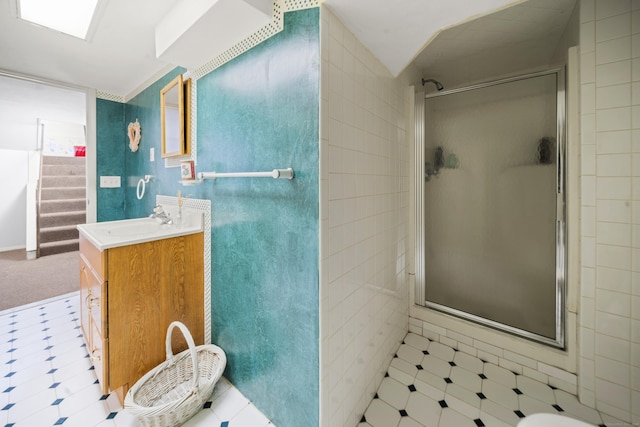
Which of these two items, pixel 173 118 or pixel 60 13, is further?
pixel 173 118

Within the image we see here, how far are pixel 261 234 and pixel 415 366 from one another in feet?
4.25

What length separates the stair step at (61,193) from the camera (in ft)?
13.3

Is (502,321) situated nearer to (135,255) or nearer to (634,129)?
(634,129)

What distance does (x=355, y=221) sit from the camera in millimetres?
1191

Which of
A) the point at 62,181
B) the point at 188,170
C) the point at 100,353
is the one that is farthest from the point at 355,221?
the point at 62,181

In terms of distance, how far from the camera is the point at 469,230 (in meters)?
1.87

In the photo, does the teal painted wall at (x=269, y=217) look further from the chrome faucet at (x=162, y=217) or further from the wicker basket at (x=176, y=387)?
the chrome faucet at (x=162, y=217)

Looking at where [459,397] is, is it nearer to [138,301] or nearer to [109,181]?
[138,301]

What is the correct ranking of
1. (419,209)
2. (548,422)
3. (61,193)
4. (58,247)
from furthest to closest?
1. (61,193)
2. (58,247)
3. (419,209)
4. (548,422)

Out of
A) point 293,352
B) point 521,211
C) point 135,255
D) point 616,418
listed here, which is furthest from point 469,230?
point 135,255

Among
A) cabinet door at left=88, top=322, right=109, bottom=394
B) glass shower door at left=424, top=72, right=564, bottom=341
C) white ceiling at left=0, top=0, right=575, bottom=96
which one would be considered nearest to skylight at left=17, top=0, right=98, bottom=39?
white ceiling at left=0, top=0, right=575, bottom=96

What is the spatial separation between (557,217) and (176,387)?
7.77ft

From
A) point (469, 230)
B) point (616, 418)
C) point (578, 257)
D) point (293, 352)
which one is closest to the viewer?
point (293, 352)

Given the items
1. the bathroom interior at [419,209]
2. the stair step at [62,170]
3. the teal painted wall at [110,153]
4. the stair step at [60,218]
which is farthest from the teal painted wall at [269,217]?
the stair step at [62,170]
